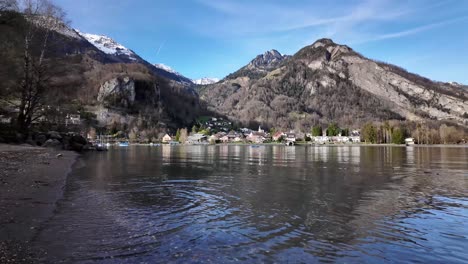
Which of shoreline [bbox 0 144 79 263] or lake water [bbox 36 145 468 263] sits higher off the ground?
shoreline [bbox 0 144 79 263]

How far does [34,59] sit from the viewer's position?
44.1m

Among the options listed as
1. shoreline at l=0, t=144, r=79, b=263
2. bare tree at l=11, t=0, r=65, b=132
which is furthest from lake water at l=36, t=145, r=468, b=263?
bare tree at l=11, t=0, r=65, b=132

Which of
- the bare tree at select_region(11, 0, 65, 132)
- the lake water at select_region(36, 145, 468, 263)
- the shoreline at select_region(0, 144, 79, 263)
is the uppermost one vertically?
the bare tree at select_region(11, 0, 65, 132)

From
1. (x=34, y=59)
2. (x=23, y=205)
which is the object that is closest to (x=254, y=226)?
(x=23, y=205)

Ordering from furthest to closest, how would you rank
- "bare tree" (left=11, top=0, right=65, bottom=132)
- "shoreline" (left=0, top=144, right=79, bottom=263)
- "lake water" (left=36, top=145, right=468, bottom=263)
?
"bare tree" (left=11, top=0, right=65, bottom=132)
"lake water" (left=36, top=145, right=468, bottom=263)
"shoreline" (left=0, top=144, right=79, bottom=263)

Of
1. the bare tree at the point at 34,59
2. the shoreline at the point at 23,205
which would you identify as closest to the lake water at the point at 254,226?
the shoreline at the point at 23,205

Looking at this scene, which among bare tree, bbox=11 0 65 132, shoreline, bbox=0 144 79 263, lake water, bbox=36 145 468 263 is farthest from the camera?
bare tree, bbox=11 0 65 132

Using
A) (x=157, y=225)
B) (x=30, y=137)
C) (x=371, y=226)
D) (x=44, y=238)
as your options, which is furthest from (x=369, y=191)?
(x=30, y=137)

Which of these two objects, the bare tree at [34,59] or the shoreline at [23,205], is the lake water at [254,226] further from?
the bare tree at [34,59]

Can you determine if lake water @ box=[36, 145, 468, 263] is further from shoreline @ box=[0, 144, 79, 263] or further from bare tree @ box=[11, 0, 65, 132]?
bare tree @ box=[11, 0, 65, 132]

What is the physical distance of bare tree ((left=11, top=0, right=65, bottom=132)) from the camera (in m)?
41.9

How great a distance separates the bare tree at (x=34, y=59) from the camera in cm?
4191

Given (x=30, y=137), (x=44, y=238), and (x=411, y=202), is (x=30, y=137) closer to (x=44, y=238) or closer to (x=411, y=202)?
(x=44, y=238)

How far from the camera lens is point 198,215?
14430 millimetres
